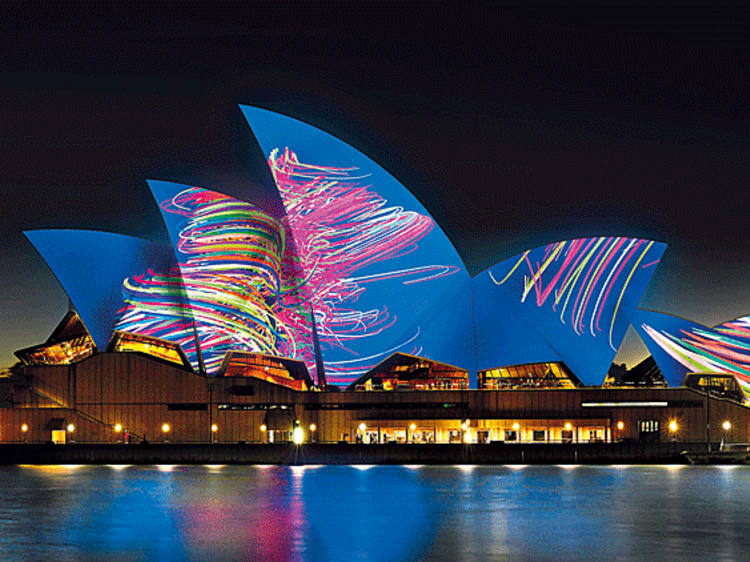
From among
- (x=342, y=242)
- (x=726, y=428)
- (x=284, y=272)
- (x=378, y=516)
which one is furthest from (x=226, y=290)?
(x=378, y=516)

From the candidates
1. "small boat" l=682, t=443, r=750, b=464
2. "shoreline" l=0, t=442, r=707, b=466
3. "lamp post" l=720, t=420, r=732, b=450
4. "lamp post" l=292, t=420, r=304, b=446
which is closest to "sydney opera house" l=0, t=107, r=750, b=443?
"lamp post" l=292, t=420, r=304, b=446

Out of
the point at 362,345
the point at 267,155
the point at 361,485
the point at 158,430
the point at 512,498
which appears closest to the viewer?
the point at 512,498

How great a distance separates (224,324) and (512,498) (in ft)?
115

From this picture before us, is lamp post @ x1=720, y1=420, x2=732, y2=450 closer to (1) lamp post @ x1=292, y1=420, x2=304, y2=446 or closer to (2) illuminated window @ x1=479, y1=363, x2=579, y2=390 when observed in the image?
(2) illuminated window @ x1=479, y1=363, x2=579, y2=390

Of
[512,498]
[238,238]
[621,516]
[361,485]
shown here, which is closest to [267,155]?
[238,238]

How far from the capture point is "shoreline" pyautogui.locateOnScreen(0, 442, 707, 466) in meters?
60.5

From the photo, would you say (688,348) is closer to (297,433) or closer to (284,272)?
(297,433)

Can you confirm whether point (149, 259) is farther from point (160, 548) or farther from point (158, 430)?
point (160, 548)

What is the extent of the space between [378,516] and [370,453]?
2617cm

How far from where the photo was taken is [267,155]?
5934 centimetres

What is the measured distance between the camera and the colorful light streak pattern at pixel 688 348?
71875 millimetres

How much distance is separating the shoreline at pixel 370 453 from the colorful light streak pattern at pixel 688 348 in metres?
11.8

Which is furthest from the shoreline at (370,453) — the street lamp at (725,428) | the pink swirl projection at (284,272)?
the pink swirl projection at (284,272)

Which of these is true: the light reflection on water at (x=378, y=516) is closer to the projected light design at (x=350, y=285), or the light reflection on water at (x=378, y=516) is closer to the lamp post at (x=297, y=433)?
the lamp post at (x=297, y=433)
